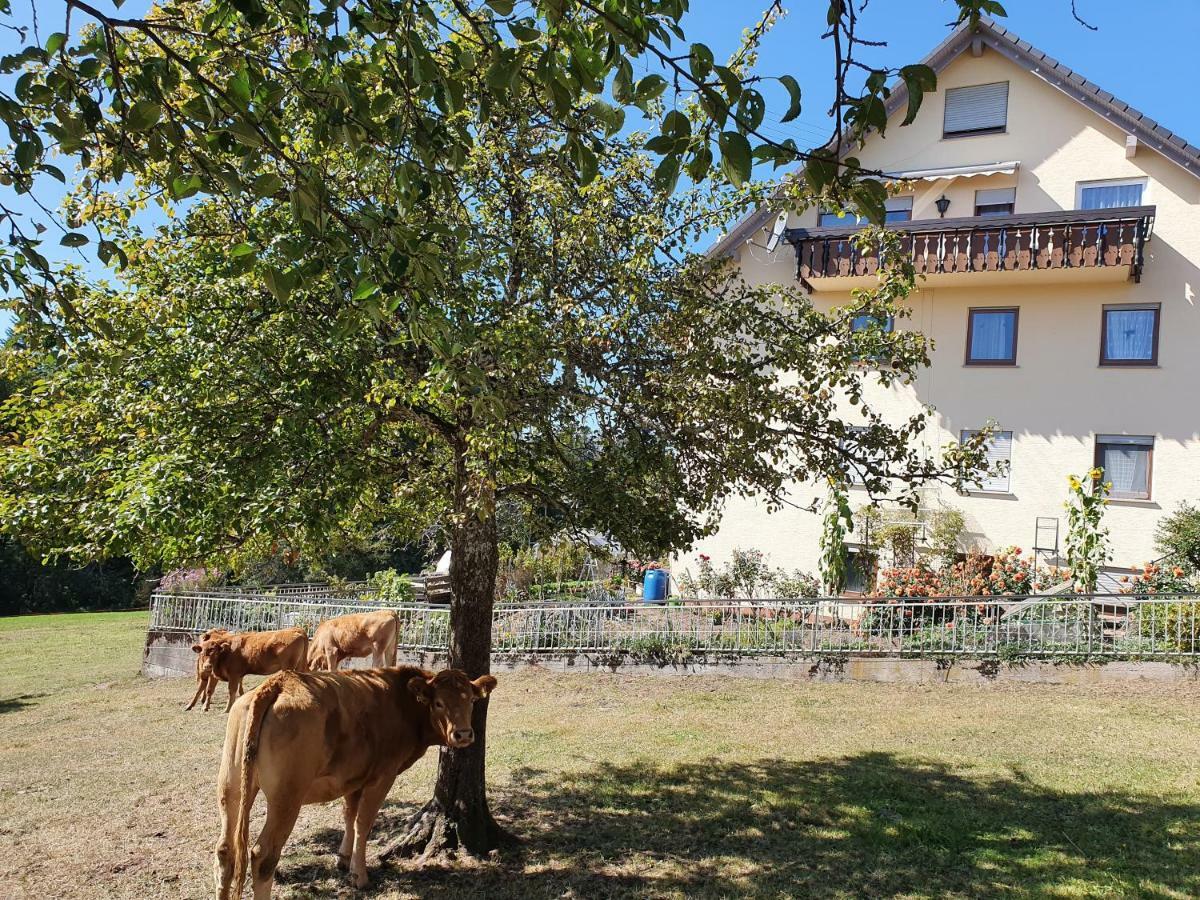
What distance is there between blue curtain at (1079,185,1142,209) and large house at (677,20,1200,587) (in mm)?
34

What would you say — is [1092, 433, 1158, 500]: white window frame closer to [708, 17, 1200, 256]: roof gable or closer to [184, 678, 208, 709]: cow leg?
[708, 17, 1200, 256]: roof gable

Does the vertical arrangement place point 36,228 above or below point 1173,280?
below

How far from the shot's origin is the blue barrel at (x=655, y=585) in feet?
68.9

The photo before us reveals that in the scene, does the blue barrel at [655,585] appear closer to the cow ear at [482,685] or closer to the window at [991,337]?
the window at [991,337]

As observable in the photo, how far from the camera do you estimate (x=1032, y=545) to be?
1981 centimetres

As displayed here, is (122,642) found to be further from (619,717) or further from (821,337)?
(821,337)

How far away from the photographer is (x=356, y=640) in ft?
41.3

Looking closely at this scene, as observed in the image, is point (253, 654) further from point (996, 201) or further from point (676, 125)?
point (996, 201)

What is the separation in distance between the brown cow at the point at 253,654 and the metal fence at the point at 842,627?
160 inches

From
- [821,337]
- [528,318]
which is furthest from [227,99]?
[821,337]

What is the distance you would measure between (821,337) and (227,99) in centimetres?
528

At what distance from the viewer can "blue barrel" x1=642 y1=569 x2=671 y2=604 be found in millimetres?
21016

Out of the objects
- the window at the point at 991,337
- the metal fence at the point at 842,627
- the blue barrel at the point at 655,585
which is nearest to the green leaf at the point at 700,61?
the metal fence at the point at 842,627

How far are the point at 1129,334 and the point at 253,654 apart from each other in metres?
18.8
